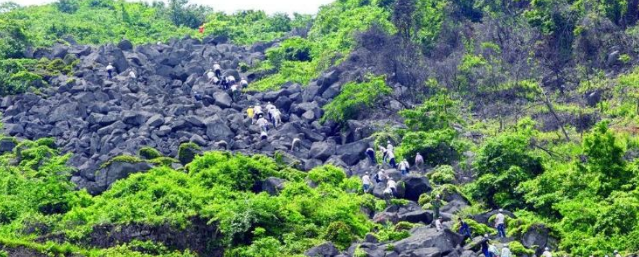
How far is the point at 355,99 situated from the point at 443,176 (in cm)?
841

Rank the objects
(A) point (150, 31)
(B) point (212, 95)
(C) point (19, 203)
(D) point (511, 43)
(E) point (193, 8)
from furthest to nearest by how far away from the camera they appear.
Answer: (E) point (193, 8) → (A) point (150, 31) → (D) point (511, 43) → (B) point (212, 95) → (C) point (19, 203)

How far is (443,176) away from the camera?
4444cm

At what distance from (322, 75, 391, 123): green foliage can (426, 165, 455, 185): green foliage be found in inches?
278

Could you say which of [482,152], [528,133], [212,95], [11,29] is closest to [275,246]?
[482,152]

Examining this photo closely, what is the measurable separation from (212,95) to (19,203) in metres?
13.8

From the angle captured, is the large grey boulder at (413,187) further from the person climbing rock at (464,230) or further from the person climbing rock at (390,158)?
the person climbing rock at (464,230)

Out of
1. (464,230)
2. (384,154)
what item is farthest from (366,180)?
(464,230)

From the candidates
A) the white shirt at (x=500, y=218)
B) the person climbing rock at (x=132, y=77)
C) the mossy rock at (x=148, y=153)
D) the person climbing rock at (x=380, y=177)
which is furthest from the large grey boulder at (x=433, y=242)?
the person climbing rock at (x=132, y=77)

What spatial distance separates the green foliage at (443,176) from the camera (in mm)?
44375

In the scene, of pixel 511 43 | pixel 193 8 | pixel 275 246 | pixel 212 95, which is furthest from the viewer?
pixel 193 8

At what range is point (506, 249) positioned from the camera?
3488cm

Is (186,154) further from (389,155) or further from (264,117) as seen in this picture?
(389,155)

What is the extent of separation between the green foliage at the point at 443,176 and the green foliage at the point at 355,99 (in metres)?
7.06

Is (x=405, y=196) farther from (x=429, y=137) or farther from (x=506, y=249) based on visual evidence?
(x=506, y=249)
